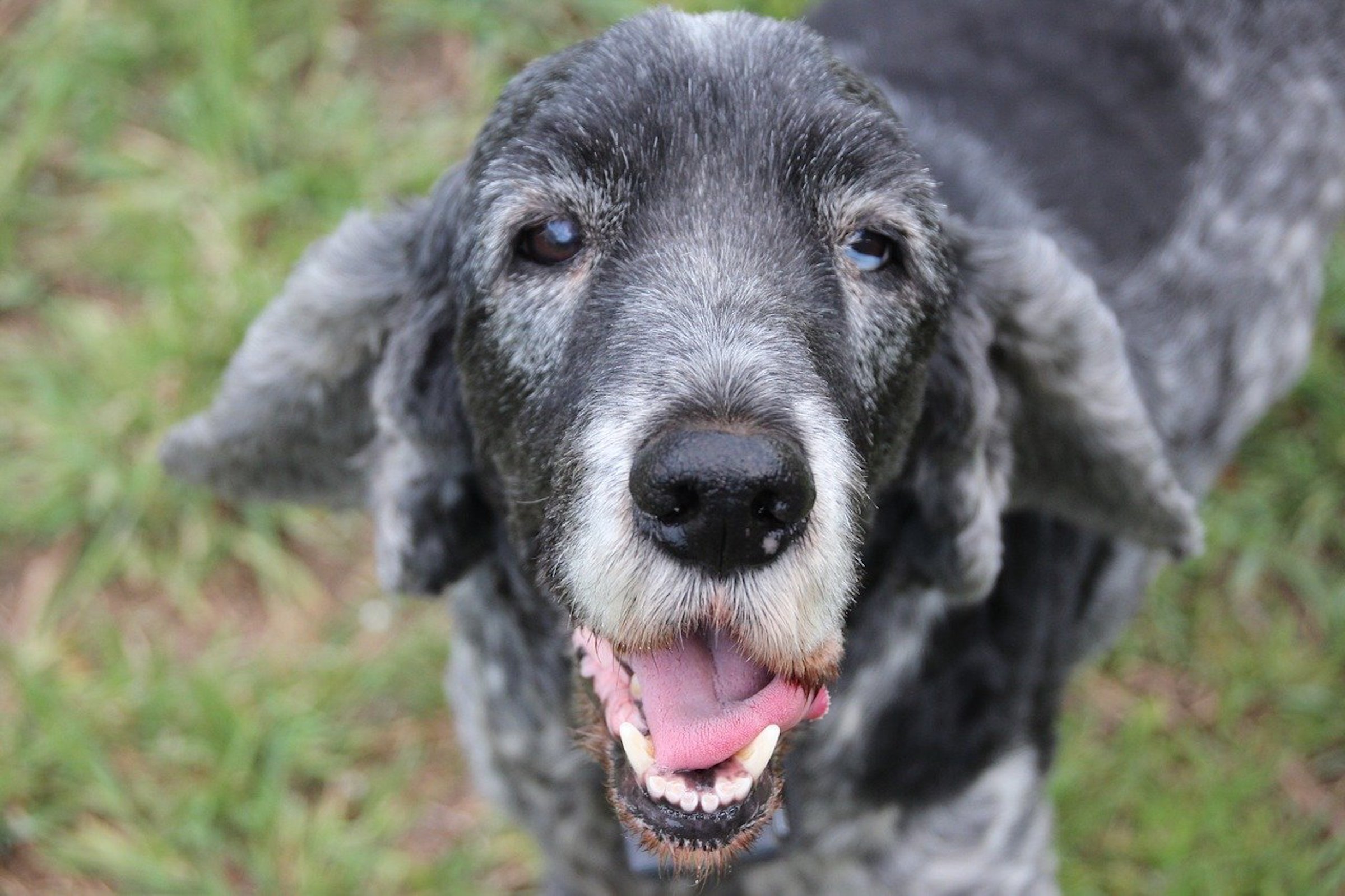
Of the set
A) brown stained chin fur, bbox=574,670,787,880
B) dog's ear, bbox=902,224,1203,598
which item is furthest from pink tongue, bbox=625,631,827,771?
dog's ear, bbox=902,224,1203,598

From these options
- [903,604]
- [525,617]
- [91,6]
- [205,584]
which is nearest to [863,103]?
[903,604]

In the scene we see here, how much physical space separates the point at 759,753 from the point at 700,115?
110 cm

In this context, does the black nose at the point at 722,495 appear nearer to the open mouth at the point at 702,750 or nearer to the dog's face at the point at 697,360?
the dog's face at the point at 697,360

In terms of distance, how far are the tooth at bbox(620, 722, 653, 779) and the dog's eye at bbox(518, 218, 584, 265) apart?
0.84 m

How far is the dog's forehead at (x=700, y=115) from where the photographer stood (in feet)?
8.46

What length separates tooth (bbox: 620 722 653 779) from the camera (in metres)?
2.52

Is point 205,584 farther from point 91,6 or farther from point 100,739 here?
point 91,6

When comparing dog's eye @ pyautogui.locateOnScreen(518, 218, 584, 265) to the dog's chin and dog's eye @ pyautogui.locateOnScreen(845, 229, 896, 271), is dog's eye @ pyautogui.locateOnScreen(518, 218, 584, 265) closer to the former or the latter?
dog's eye @ pyautogui.locateOnScreen(845, 229, 896, 271)

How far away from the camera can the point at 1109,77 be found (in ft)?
13.0

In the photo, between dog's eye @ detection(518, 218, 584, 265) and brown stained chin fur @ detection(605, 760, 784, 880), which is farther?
dog's eye @ detection(518, 218, 584, 265)

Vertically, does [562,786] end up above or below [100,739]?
above

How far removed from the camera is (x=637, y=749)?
2.54 metres

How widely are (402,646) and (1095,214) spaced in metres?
2.40

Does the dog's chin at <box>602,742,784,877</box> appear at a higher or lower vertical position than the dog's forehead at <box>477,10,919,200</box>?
lower
